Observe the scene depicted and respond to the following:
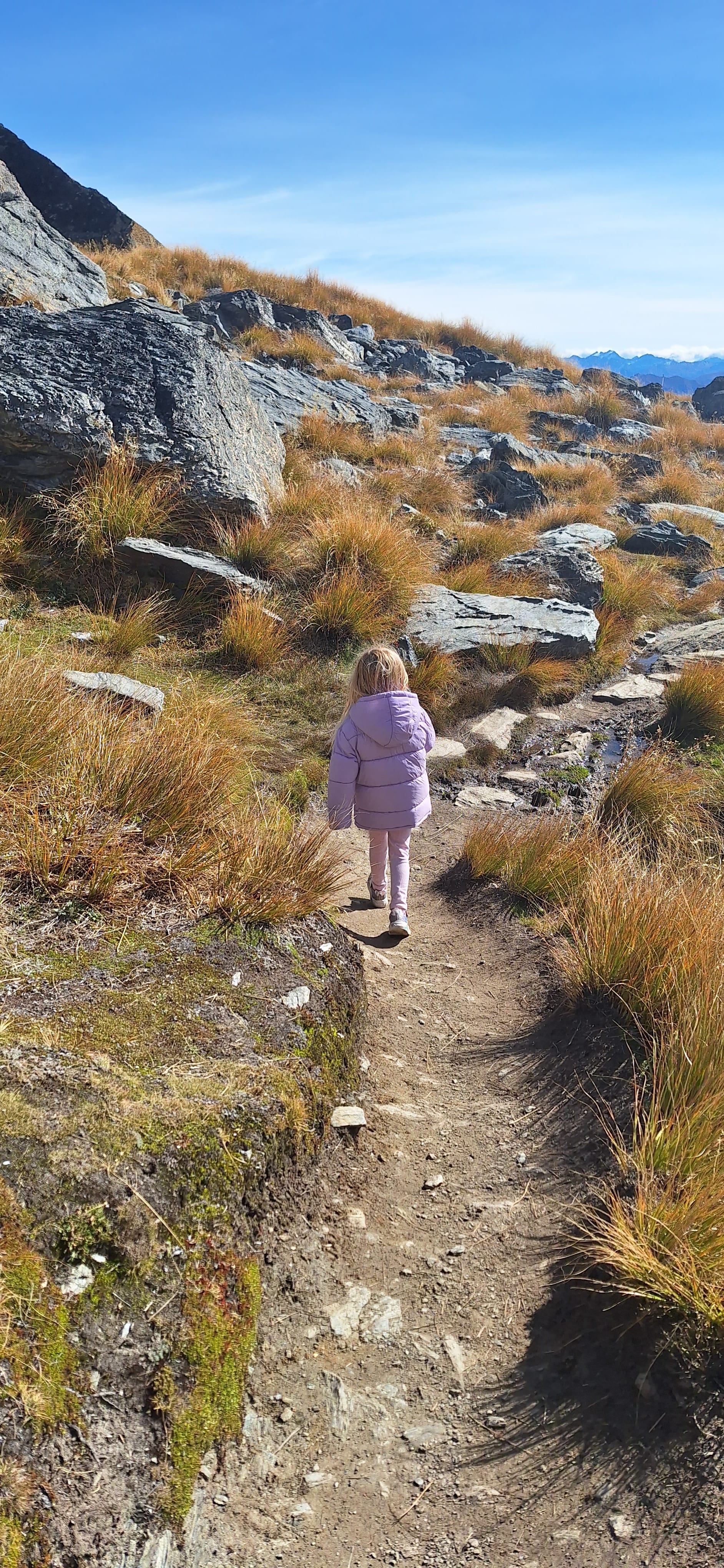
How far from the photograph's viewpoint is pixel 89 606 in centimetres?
788

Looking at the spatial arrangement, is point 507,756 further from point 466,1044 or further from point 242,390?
point 242,390

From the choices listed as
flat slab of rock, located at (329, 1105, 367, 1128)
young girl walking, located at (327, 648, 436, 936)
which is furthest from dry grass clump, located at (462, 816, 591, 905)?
flat slab of rock, located at (329, 1105, 367, 1128)

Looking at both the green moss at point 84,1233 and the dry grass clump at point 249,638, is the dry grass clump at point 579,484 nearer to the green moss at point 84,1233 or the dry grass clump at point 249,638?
the dry grass clump at point 249,638

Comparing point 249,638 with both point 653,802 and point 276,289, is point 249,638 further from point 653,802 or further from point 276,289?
point 276,289

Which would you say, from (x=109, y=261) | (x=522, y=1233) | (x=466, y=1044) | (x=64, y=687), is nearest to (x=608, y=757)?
(x=466, y=1044)

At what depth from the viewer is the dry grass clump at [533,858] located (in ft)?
17.0

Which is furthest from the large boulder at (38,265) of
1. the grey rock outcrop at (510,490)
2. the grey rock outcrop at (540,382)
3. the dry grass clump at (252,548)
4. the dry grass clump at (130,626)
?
the grey rock outcrop at (540,382)

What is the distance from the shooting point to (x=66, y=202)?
22438 millimetres

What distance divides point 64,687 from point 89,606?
11.0 ft

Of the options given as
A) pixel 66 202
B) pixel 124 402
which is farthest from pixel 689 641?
pixel 66 202

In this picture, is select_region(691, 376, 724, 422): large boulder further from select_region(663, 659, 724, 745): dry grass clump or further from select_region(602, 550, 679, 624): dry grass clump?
select_region(663, 659, 724, 745): dry grass clump

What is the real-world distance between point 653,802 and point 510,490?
9.90 m

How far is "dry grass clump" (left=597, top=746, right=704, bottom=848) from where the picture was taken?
242 inches

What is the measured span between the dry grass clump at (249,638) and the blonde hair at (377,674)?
3.15 meters
